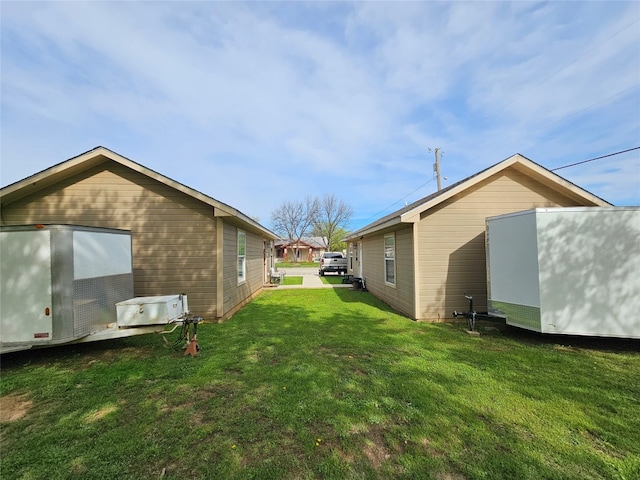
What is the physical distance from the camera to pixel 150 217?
7875 mm

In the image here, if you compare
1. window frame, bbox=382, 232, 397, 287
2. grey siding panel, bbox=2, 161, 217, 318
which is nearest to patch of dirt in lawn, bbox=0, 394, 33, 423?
grey siding panel, bbox=2, 161, 217, 318

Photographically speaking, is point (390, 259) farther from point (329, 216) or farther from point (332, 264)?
point (329, 216)

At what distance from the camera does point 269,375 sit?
4.33 meters

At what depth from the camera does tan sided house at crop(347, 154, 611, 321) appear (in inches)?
310

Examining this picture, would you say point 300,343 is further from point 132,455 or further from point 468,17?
point 468,17

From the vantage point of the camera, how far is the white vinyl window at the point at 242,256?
10.4m

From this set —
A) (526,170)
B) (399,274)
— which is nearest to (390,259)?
(399,274)

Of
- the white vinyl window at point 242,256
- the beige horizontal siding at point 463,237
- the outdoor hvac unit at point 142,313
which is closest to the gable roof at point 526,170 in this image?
the beige horizontal siding at point 463,237

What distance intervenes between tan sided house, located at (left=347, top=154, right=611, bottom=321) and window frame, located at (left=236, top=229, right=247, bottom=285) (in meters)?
5.54

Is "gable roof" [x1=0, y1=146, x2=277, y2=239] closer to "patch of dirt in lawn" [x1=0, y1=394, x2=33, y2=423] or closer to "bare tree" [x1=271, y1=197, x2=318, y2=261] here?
"patch of dirt in lawn" [x1=0, y1=394, x2=33, y2=423]

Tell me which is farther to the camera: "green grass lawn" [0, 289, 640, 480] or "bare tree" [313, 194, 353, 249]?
"bare tree" [313, 194, 353, 249]

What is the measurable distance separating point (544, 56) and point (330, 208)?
4541 cm

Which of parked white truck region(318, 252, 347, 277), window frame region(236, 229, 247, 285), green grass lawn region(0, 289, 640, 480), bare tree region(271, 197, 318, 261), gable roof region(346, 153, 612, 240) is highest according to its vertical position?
bare tree region(271, 197, 318, 261)

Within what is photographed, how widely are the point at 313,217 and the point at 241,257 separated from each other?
4472cm
